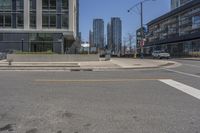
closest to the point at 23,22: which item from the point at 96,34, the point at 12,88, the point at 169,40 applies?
the point at 12,88

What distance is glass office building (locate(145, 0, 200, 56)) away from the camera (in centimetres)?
8644

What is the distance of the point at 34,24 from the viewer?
56781mm

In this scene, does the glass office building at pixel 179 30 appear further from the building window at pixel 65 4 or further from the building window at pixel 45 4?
the building window at pixel 45 4

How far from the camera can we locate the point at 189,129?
21.0 feet

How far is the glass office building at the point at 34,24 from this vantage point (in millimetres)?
56281

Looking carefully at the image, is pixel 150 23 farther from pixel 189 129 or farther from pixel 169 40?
pixel 189 129

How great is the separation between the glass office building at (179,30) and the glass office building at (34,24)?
35.3 m

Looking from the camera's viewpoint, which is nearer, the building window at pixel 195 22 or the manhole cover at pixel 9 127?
the manhole cover at pixel 9 127

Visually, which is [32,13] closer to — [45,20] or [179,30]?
[45,20]

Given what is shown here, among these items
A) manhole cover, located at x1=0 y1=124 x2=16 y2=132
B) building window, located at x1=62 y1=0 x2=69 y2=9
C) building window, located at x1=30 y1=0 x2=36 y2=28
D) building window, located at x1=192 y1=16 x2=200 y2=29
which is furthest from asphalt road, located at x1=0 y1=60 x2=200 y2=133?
building window, located at x1=192 y1=16 x2=200 y2=29

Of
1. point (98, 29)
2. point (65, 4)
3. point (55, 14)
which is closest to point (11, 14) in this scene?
point (55, 14)

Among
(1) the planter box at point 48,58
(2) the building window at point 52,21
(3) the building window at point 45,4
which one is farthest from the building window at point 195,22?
(1) the planter box at point 48,58

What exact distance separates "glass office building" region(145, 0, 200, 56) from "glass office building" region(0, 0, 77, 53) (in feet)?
116

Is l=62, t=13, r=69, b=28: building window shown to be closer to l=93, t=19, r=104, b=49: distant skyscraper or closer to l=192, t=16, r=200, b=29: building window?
l=192, t=16, r=200, b=29: building window
